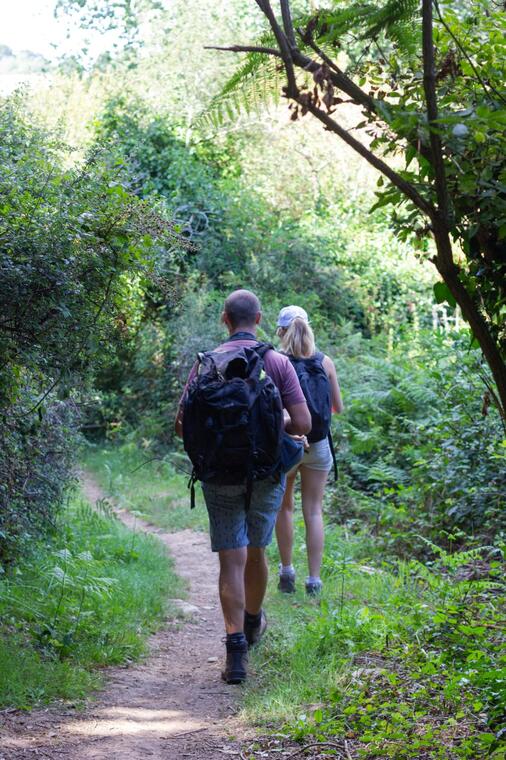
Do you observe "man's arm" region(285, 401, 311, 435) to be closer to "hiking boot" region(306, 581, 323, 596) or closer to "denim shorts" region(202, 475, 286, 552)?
"denim shorts" region(202, 475, 286, 552)

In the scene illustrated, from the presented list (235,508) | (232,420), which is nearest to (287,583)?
(235,508)

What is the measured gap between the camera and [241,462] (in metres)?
5.28

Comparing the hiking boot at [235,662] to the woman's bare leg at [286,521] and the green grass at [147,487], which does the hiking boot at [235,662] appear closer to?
the woman's bare leg at [286,521]

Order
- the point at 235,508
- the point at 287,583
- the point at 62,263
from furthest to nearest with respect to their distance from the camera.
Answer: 1. the point at 287,583
2. the point at 235,508
3. the point at 62,263

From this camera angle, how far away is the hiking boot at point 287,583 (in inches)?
298

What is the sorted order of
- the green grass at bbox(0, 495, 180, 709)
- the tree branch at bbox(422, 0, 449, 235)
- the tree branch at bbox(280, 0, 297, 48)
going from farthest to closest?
the green grass at bbox(0, 495, 180, 709) < the tree branch at bbox(280, 0, 297, 48) < the tree branch at bbox(422, 0, 449, 235)

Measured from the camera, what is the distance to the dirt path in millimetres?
4559

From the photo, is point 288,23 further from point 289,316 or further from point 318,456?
point 318,456

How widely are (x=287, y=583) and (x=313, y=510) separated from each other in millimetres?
653

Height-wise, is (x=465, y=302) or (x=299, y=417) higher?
(x=465, y=302)

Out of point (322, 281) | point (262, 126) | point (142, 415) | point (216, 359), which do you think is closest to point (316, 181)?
point (262, 126)

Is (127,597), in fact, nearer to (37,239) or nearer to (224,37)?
(37,239)

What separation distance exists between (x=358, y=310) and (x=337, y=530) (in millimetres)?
8829

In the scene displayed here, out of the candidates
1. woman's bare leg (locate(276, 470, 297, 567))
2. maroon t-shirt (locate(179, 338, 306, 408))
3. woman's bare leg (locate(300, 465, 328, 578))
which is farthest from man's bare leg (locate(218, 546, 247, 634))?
woman's bare leg (locate(300, 465, 328, 578))
